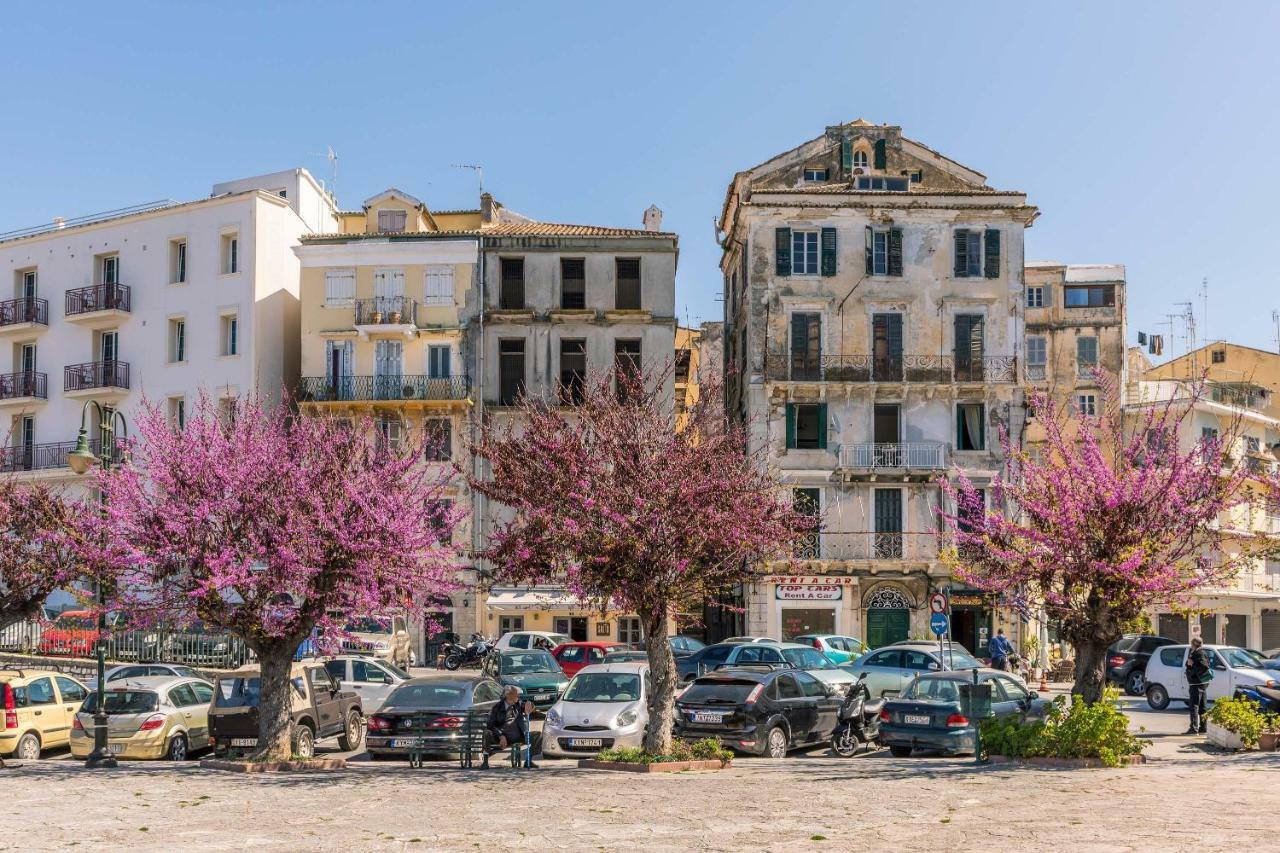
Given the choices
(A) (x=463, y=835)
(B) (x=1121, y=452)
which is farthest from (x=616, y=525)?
(B) (x=1121, y=452)

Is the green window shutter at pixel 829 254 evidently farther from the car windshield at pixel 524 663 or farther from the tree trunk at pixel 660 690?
the tree trunk at pixel 660 690

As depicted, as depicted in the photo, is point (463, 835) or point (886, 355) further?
point (886, 355)

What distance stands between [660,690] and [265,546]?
6630 mm

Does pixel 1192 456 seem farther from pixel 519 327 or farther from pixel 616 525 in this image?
pixel 519 327

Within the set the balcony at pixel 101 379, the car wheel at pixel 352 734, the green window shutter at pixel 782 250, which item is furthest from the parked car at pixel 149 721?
the green window shutter at pixel 782 250

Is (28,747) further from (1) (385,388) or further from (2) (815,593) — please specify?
(2) (815,593)

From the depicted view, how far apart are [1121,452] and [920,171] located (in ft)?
98.6

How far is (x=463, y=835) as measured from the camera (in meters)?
15.1

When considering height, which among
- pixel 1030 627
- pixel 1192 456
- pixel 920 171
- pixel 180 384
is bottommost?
pixel 1030 627

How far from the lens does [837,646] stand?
128ft

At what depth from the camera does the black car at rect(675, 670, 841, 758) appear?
902 inches

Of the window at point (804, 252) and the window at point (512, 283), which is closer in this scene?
the window at point (512, 283)

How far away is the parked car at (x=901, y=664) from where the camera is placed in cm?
2888

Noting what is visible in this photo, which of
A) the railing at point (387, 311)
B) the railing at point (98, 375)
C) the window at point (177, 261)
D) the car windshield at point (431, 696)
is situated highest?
the window at point (177, 261)
